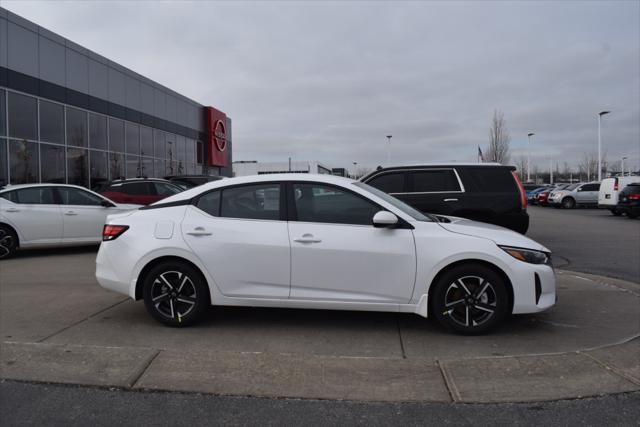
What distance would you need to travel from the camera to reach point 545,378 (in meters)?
3.80

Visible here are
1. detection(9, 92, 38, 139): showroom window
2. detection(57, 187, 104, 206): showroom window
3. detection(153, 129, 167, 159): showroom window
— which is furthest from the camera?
detection(153, 129, 167, 159): showroom window

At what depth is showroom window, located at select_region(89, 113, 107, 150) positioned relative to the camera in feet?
69.7

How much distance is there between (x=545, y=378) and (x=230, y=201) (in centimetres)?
322

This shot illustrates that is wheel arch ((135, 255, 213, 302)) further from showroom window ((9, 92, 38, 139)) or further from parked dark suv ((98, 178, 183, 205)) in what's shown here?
showroom window ((9, 92, 38, 139))

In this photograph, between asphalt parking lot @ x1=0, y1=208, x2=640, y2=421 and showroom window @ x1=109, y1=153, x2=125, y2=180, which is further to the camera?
showroom window @ x1=109, y1=153, x2=125, y2=180

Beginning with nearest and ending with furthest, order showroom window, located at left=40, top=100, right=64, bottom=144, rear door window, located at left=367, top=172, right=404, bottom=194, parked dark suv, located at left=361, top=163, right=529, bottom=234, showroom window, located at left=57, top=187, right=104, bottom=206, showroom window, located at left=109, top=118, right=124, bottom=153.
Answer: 1. parked dark suv, located at left=361, top=163, right=529, bottom=234
2. rear door window, located at left=367, top=172, right=404, bottom=194
3. showroom window, located at left=57, top=187, right=104, bottom=206
4. showroom window, located at left=40, top=100, right=64, bottom=144
5. showroom window, located at left=109, top=118, right=124, bottom=153

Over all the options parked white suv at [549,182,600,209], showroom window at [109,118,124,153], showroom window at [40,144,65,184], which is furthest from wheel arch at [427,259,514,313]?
parked white suv at [549,182,600,209]

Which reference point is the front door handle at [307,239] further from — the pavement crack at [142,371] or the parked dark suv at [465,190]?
the parked dark suv at [465,190]

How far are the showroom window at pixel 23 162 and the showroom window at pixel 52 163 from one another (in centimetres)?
35

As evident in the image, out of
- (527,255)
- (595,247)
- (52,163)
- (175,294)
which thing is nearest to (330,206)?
(175,294)

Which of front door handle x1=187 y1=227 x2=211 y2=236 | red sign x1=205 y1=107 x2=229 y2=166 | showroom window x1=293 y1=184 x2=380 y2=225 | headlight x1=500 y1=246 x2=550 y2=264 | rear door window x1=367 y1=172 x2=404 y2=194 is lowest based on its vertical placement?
headlight x1=500 y1=246 x2=550 y2=264

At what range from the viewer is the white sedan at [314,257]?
4680mm

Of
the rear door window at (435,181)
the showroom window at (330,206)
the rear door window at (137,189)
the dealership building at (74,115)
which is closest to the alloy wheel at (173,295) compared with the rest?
the showroom window at (330,206)

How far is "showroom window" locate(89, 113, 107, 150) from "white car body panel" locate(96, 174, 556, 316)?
59.5 feet
